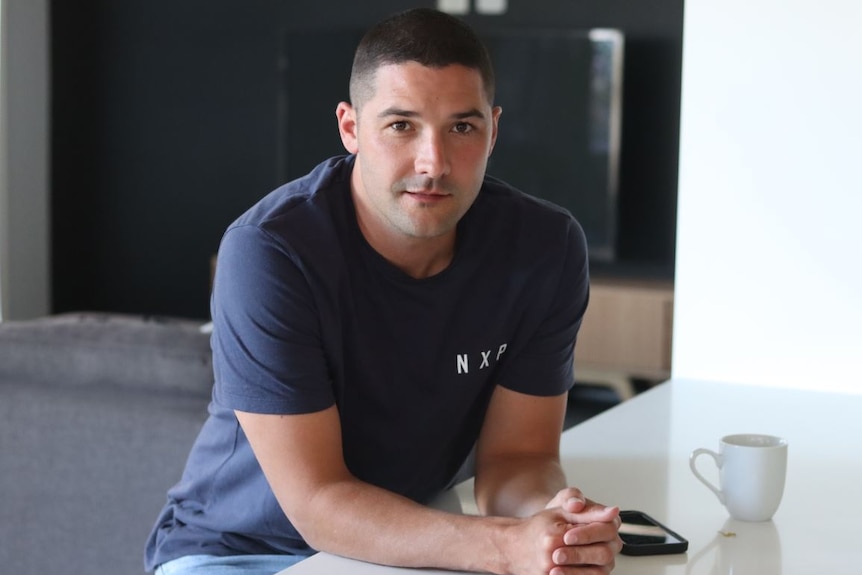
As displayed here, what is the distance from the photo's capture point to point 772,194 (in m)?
2.13

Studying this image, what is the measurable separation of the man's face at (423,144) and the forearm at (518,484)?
0.34 m

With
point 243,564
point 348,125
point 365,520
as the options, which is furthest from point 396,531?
point 348,125

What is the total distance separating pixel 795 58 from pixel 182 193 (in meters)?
5.14

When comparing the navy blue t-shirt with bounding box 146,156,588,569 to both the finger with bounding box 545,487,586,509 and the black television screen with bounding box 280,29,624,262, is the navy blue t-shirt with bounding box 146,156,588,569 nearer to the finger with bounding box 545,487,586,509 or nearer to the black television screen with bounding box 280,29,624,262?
the finger with bounding box 545,487,586,509

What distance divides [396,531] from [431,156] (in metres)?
0.49

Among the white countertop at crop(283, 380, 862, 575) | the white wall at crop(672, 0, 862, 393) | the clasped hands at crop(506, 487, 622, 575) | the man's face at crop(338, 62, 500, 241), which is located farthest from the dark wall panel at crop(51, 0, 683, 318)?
the clasped hands at crop(506, 487, 622, 575)

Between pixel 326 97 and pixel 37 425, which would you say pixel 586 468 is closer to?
pixel 37 425

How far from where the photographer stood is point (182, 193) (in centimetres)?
680

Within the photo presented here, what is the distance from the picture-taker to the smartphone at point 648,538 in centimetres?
132

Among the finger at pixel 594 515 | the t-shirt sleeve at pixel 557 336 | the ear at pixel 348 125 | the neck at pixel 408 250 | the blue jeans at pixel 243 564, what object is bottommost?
the blue jeans at pixel 243 564

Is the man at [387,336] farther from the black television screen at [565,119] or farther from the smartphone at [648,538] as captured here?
the black television screen at [565,119]

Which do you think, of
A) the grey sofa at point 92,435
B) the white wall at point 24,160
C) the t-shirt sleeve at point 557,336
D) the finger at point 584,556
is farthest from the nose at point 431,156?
the white wall at point 24,160

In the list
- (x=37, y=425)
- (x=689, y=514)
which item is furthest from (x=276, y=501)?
(x=37, y=425)

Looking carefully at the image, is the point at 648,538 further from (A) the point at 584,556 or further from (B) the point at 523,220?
(B) the point at 523,220
